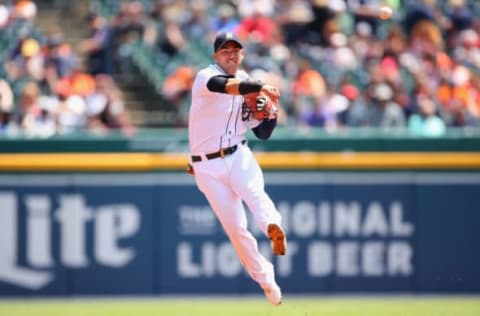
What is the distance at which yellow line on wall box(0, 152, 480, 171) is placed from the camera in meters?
13.9

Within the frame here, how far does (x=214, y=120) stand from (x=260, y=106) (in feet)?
1.63

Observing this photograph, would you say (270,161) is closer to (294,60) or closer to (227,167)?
(294,60)

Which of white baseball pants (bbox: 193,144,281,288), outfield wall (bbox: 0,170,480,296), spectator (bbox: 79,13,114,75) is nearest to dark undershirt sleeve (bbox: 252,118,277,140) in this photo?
white baseball pants (bbox: 193,144,281,288)

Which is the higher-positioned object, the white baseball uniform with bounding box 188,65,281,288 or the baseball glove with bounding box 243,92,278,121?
the baseball glove with bounding box 243,92,278,121

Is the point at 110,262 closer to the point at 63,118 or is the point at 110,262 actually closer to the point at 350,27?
the point at 63,118

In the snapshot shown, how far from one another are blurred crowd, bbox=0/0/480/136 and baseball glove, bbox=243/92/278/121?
5.19 m

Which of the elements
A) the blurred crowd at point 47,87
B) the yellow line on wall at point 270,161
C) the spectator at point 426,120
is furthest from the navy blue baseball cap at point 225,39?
the spectator at point 426,120

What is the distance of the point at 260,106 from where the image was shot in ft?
31.4

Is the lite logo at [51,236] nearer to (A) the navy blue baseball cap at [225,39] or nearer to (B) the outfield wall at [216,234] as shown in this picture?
(B) the outfield wall at [216,234]

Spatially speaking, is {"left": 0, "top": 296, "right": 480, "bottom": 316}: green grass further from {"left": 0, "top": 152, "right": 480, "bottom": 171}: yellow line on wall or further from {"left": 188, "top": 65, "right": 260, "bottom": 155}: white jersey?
{"left": 188, "top": 65, "right": 260, "bottom": 155}: white jersey

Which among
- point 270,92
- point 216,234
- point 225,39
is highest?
point 225,39

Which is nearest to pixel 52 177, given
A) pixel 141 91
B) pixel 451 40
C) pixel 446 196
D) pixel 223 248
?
pixel 223 248

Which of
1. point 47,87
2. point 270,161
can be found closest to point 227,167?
point 270,161

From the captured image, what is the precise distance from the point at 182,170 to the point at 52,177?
1.51 meters
